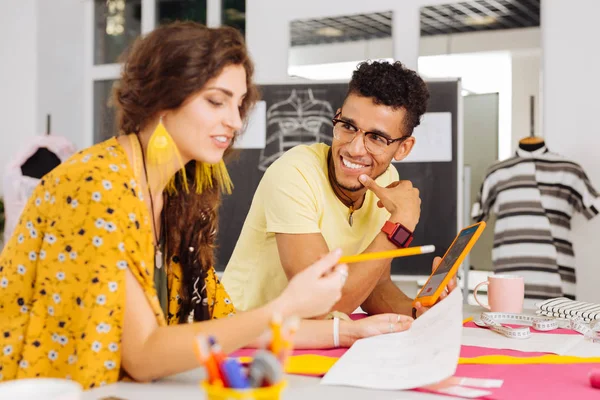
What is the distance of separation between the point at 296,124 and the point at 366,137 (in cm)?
210

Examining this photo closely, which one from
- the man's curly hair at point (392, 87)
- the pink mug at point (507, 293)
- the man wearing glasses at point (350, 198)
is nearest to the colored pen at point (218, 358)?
the man wearing glasses at point (350, 198)

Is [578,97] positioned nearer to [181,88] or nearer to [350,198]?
[350,198]

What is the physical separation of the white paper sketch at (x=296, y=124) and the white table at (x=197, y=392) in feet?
9.31

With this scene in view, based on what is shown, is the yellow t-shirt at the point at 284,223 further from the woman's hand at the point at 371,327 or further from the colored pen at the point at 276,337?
the colored pen at the point at 276,337

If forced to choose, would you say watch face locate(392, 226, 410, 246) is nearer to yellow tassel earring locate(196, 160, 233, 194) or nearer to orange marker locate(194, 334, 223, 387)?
yellow tassel earring locate(196, 160, 233, 194)

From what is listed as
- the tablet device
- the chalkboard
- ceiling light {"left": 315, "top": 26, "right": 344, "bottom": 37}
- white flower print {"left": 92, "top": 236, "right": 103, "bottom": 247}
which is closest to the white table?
white flower print {"left": 92, "top": 236, "right": 103, "bottom": 247}

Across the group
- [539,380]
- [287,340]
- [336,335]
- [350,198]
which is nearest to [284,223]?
[350,198]

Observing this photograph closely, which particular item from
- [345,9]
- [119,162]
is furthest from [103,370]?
[345,9]

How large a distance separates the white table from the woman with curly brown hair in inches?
1.1

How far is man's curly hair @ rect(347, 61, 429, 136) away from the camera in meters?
1.75

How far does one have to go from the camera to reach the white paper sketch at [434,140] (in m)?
3.62

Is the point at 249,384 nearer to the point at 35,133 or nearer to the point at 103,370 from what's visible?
the point at 103,370

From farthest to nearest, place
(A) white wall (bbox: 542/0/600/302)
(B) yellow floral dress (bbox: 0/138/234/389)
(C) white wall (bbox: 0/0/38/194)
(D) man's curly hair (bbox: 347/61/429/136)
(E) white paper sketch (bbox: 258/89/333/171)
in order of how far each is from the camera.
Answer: (C) white wall (bbox: 0/0/38/194)
(E) white paper sketch (bbox: 258/89/333/171)
(A) white wall (bbox: 542/0/600/302)
(D) man's curly hair (bbox: 347/61/429/136)
(B) yellow floral dress (bbox: 0/138/234/389)

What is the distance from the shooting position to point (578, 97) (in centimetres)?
340
